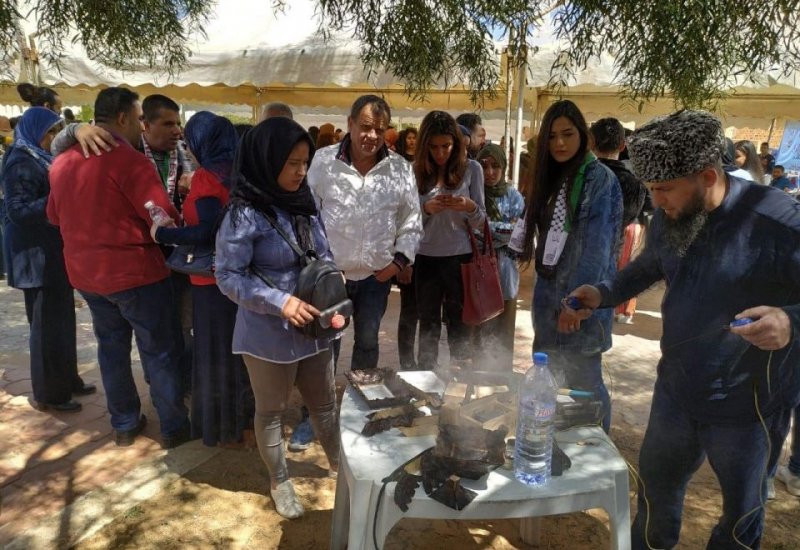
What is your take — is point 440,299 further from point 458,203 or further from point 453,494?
point 453,494

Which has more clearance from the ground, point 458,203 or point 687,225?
point 687,225

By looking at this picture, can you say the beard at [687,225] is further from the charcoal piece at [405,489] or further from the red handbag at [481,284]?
the red handbag at [481,284]

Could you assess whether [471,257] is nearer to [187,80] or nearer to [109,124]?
[109,124]

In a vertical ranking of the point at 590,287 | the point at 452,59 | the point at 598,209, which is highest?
the point at 452,59

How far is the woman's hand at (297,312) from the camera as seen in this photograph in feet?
7.48

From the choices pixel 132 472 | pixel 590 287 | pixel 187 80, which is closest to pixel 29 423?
pixel 132 472

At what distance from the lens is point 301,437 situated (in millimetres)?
3391

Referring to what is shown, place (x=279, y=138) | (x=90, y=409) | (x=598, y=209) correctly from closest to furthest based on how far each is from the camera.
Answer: (x=279, y=138) < (x=598, y=209) < (x=90, y=409)

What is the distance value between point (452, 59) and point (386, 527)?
280cm

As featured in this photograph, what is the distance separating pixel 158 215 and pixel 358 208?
1088 mm

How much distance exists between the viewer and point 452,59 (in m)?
3.47

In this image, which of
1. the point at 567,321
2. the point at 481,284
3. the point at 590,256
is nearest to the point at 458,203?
the point at 481,284

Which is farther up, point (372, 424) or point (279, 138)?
point (279, 138)

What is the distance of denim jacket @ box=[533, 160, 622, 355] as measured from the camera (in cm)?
276
